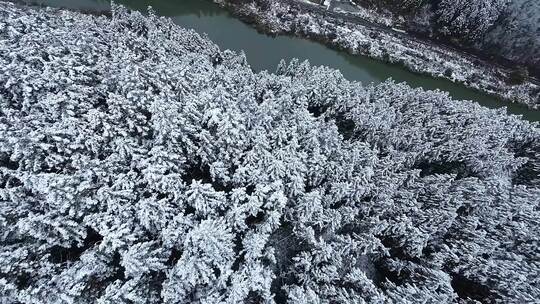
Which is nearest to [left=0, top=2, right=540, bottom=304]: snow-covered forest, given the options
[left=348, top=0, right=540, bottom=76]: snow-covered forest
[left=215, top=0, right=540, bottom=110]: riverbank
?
[left=215, top=0, right=540, bottom=110]: riverbank

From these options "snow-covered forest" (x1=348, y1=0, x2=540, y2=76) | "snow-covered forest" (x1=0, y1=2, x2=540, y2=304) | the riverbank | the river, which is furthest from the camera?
"snow-covered forest" (x1=348, y1=0, x2=540, y2=76)

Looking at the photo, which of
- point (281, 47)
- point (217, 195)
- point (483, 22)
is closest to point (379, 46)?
point (281, 47)

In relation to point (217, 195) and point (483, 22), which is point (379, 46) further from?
point (217, 195)

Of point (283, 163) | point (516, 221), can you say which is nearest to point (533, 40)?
point (516, 221)

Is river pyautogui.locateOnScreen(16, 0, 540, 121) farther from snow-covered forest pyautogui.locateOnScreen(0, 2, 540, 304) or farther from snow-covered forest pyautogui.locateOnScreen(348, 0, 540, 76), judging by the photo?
snow-covered forest pyautogui.locateOnScreen(0, 2, 540, 304)

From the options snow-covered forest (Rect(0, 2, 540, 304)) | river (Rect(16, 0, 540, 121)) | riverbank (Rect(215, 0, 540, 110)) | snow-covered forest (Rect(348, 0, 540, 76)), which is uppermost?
snow-covered forest (Rect(348, 0, 540, 76))

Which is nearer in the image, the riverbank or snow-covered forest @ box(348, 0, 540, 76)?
the riverbank

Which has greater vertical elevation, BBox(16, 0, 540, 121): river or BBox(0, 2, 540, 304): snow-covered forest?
BBox(16, 0, 540, 121): river
